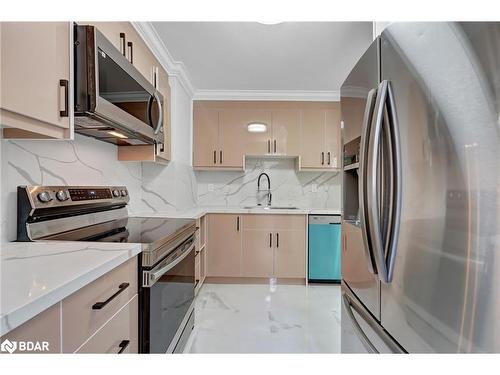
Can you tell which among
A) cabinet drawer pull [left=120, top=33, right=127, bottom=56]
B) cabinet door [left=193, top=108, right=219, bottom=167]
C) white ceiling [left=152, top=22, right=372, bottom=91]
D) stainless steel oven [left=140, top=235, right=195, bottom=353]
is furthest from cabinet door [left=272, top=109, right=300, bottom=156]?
cabinet drawer pull [left=120, top=33, right=127, bottom=56]

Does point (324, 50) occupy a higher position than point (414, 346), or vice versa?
point (324, 50)

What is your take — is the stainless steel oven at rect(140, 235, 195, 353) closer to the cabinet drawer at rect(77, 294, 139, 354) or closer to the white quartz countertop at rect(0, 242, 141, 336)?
the cabinet drawer at rect(77, 294, 139, 354)

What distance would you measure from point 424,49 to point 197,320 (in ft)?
7.75

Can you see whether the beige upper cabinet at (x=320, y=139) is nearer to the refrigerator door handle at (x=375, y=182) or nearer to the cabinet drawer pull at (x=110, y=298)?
the refrigerator door handle at (x=375, y=182)

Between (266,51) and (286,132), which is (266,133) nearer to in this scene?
(286,132)

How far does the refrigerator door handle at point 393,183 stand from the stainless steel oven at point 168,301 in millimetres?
967

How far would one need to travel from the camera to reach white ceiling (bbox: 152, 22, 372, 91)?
2131mm

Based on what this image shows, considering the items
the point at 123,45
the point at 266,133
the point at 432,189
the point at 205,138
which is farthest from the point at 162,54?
the point at 432,189

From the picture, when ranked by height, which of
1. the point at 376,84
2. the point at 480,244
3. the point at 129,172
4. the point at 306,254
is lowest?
the point at 306,254

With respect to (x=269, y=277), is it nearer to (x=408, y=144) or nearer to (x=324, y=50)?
(x=324, y=50)

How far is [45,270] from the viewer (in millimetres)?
847

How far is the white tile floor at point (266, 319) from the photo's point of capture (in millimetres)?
2000
